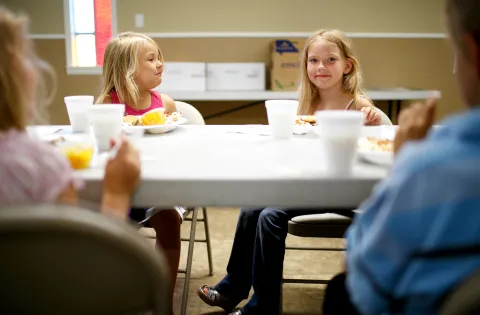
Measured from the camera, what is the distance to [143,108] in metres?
2.26

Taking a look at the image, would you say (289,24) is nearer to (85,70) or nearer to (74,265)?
(85,70)

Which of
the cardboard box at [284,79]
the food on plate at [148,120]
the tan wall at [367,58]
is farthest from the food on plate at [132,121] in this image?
the tan wall at [367,58]

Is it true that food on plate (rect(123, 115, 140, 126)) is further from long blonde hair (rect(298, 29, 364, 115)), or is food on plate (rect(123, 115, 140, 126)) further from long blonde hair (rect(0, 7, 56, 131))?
long blonde hair (rect(298, 29, 364, 115))

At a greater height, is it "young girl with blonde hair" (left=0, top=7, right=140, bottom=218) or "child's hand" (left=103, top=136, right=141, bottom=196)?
"young girl with blonde hair" (left=0, top=7, right=140, bottom=218)

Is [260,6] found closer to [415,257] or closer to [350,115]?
[350,115]

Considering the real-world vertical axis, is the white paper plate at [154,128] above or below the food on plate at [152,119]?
below

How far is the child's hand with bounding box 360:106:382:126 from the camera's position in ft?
5.93

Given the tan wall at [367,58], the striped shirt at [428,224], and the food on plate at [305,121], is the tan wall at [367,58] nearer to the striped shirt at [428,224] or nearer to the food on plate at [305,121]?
the food on plate at [305,121]

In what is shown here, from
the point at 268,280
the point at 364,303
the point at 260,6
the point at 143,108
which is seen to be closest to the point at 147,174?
the point at 364,303

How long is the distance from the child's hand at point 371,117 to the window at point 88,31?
9.31 ft

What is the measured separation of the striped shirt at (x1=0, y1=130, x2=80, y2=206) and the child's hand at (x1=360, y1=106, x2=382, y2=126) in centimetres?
121

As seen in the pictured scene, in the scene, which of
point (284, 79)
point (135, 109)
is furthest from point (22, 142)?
point (284, 79)

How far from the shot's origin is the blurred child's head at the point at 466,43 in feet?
2.37

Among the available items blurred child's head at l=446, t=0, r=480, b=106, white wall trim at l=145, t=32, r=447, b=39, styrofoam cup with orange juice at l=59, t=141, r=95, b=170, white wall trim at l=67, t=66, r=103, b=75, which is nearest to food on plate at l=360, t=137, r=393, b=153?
blurred child's head at l=446, t=0, r=480, b=106
